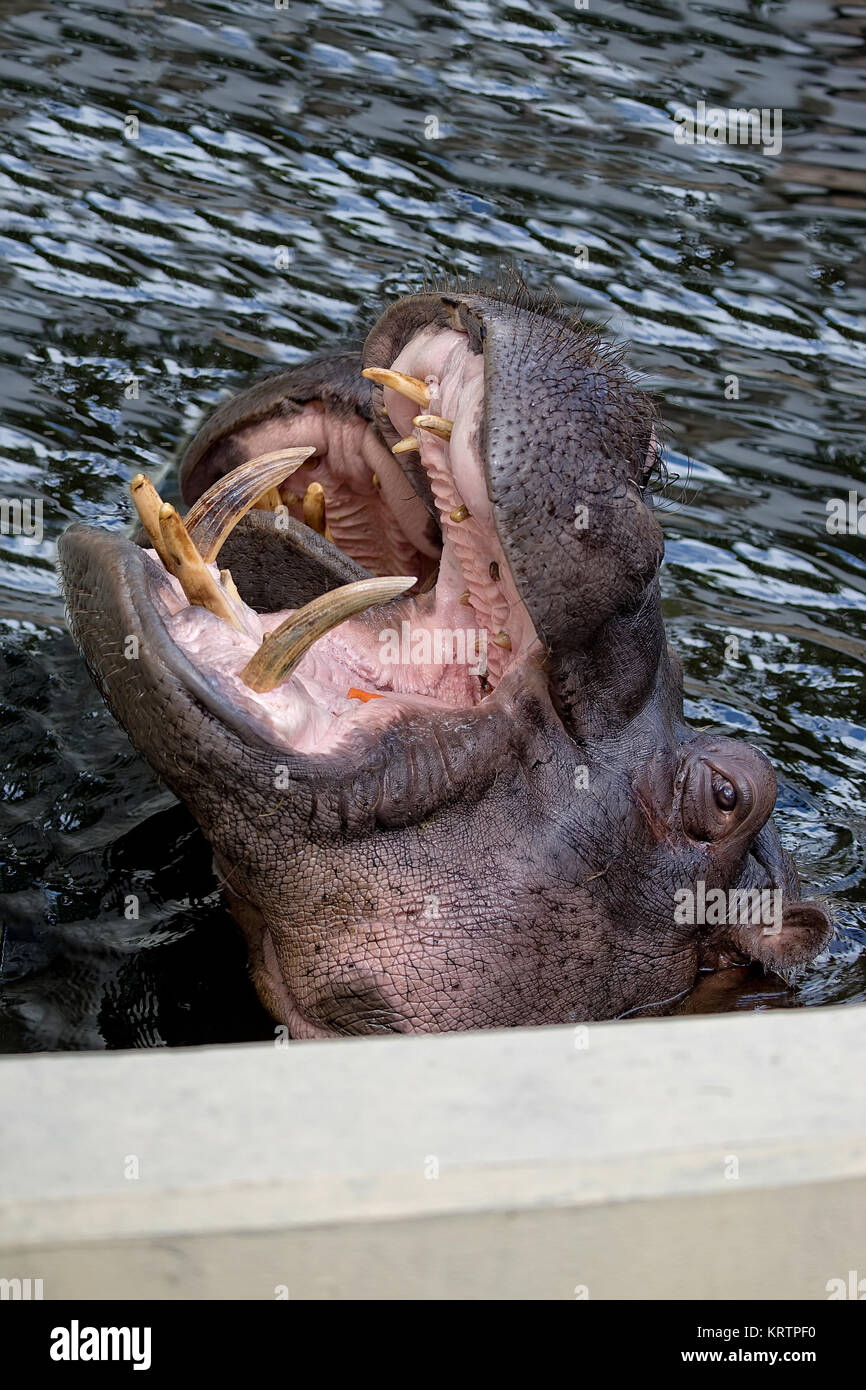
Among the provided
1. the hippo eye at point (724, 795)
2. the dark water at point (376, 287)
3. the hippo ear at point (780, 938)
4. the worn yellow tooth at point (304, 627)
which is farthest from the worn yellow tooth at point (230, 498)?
the hippo ear at point (780, 938)

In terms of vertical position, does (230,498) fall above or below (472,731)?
above

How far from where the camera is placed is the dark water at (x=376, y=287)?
3709 millimetres

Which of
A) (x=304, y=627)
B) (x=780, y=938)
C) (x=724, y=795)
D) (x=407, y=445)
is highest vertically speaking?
(x=407, y=445)

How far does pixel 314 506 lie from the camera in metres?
3.67

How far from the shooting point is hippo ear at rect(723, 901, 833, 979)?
127 inches

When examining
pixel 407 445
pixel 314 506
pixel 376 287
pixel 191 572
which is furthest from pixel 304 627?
pixel 376 287

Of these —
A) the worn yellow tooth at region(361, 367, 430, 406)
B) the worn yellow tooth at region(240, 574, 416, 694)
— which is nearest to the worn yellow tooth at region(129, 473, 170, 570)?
the worn yellow tooth at region(240, 574, 416, 694)

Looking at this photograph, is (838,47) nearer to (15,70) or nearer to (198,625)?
(15,70)

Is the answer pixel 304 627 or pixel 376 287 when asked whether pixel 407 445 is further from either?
pixel 376 287

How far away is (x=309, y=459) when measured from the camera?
3766mm

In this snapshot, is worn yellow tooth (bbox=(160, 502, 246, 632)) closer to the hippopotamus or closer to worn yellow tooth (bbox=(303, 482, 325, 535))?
the hippopotamus

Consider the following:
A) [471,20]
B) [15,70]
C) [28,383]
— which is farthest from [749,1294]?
[471,20]

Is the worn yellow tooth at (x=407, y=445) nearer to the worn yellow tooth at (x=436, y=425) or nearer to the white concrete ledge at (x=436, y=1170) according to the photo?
the worn yellow tooth at (x=436, y=425)

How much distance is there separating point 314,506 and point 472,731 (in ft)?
3.15
